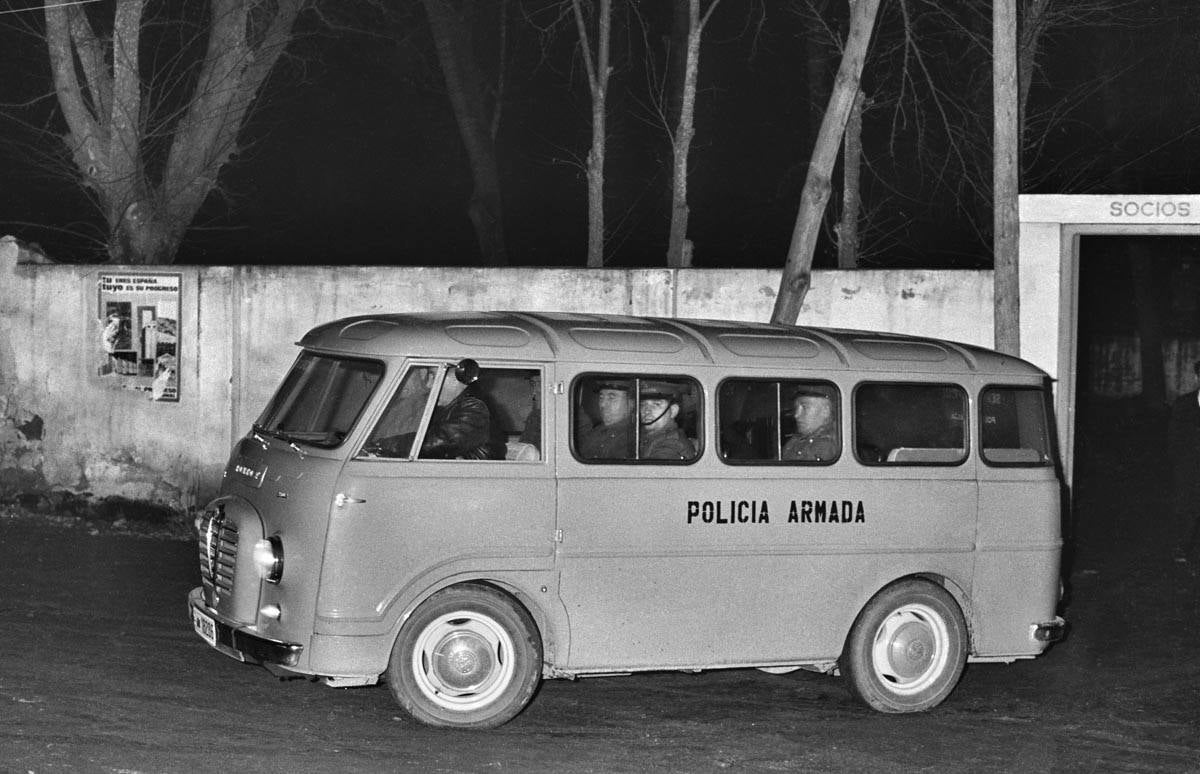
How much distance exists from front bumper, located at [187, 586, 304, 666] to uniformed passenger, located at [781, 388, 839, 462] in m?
2.93

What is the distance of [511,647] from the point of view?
26.1 ft

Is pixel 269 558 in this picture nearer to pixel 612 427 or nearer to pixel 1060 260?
pixel 612 427

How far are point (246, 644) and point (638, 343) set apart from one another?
257 centimetres

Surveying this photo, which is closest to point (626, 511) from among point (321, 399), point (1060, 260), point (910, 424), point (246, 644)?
point (321, 399)

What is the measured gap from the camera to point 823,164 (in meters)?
13.4

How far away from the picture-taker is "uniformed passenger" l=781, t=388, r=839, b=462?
8602mm

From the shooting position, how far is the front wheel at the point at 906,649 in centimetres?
873

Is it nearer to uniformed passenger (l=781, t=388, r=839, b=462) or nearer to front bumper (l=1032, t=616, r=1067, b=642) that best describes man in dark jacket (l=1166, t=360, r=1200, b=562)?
front bumper (l=1032, t=616, r=1067, b=642)

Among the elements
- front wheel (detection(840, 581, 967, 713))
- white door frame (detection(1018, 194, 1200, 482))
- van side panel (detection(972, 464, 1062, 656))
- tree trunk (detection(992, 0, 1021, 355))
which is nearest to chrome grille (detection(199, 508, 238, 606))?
front wheel (detection(840, 581, 967, 713))

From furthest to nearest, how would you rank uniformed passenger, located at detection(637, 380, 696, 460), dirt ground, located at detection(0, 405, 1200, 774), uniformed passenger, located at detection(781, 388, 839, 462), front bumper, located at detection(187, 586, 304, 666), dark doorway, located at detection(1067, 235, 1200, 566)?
1. dark doorway, located at detection(1067, 235, 1200, 566)
2. uniformed passenger, located at detection(781, 388, 839, 462)
3. uniformed passenger, located at detection(637, 380, 696, 460)
4. front bumper, located at detection(187, 586, 304, 666)
5. dirt ground, located at detection(0, 405, 1200, 774)

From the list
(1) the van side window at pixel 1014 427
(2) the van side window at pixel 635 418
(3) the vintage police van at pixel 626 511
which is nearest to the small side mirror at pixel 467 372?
(3) the vintage police van at pixel 626 511

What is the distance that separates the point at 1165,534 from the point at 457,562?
9.96 meters

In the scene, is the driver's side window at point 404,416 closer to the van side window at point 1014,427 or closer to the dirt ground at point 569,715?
the dirt ground at point 569,715

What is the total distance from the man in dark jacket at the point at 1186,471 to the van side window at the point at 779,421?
6.62 m
